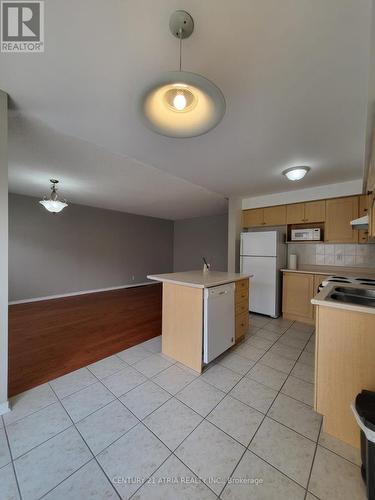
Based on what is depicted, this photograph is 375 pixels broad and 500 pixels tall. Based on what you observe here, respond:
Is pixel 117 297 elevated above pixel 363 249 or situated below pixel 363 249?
below

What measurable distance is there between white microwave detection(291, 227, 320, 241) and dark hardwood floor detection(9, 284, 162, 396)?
2.94 meters

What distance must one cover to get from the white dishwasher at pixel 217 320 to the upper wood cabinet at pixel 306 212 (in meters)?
2.22

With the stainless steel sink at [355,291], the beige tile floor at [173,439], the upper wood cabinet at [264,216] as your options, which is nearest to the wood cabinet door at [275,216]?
the upper wood cabinet at [264,216]

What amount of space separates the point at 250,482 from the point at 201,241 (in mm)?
6311

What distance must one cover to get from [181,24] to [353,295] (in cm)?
223

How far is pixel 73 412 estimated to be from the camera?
4.94 ft

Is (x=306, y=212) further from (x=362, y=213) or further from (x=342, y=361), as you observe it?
(x=342, y=361)

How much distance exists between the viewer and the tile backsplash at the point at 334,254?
3.26 meters

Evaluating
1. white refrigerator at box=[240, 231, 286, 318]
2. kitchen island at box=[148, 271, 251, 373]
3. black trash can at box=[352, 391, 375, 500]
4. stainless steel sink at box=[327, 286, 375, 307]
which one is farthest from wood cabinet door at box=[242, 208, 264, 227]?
black trash can at box=[352, 391, 375, 500]

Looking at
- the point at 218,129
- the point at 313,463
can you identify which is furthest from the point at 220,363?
the point at 218,129

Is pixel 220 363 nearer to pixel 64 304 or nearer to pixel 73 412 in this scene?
pixel 73 412

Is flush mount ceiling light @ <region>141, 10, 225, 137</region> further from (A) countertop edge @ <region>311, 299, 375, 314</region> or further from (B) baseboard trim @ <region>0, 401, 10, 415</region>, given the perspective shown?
(B) baseboard trim @ <region>0, 401, 10, 415</region>

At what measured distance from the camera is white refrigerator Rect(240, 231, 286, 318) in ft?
11.6

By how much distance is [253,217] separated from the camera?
4.20 m
